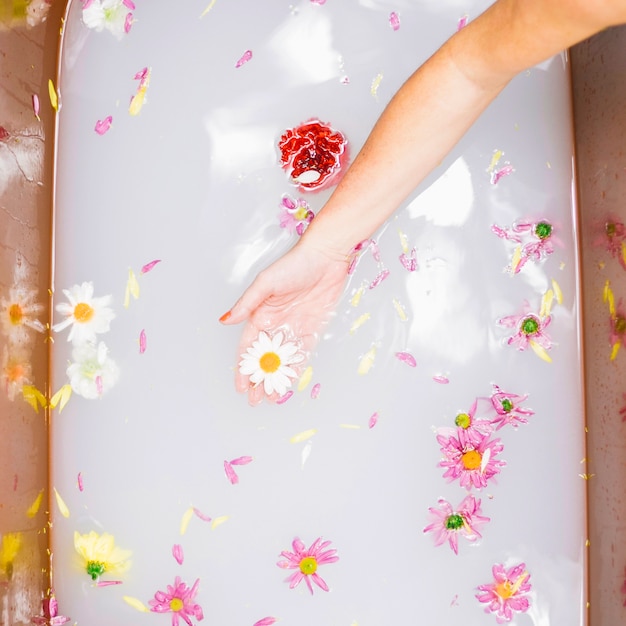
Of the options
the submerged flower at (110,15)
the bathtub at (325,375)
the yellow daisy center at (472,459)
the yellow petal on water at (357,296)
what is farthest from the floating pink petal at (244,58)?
the yellow daisy center at (472,459)

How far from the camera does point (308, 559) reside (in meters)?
1.26

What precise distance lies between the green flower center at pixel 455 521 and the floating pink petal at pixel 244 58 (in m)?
0.91

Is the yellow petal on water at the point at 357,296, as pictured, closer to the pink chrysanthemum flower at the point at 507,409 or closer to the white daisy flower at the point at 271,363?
the white daisy flower at the point at 271,363

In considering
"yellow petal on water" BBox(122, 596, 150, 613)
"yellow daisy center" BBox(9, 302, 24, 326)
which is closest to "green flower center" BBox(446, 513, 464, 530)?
"yellow petal on water" BBox(122, 596, 150, 613)

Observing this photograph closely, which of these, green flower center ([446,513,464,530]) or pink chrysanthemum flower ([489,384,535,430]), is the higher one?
pink chrysanthemum flower ([489,384,535,430])

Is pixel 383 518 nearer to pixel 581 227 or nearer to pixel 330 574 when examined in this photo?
pixel 330 574

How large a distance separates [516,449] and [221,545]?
558mm

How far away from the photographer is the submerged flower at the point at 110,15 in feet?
4.38

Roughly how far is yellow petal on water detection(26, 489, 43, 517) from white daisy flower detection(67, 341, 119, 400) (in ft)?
0.65

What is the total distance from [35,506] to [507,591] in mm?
862

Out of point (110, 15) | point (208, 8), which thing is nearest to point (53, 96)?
point (110, 15)

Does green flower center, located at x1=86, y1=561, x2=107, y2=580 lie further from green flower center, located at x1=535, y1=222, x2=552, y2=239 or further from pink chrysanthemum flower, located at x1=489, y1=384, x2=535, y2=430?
green flower center, located at x1=535, y1=222, x2=552, y2=239

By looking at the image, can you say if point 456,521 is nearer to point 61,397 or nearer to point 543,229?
point 543,229

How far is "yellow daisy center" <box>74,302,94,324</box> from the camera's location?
4.26ft
